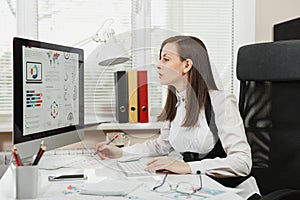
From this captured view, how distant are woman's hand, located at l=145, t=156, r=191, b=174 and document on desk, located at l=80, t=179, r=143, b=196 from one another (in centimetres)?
11

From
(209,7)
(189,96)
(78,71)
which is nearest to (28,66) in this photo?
(78,71)

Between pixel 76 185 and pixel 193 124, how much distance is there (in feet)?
1.39

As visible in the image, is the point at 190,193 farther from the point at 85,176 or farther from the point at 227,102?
the point at 227,102

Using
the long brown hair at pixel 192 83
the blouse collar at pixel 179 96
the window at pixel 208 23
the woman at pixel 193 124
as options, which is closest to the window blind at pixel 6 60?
the window at pixel 208 23

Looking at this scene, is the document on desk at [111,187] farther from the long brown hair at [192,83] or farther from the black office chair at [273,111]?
the black office chair at [273,111]

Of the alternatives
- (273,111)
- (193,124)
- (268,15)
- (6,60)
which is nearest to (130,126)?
(193,124)

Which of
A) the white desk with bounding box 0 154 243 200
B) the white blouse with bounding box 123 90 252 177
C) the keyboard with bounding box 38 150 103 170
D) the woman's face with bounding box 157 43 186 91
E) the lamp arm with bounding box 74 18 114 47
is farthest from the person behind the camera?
the lamp arm with bounding box 74 18 114 47

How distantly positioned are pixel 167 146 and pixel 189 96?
0.94 feet

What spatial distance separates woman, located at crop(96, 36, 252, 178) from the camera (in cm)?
149

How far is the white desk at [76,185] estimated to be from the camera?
1241mm

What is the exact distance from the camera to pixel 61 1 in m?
2.60

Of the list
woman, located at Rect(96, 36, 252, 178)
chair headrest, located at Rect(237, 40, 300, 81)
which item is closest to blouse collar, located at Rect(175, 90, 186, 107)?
woman, located at Rect(96, 36, 252, 178)

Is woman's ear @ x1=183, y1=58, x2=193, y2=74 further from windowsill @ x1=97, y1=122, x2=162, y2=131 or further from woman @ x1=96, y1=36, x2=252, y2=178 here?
windowsill @ x1=97, y1=122, x2=162, y2=131

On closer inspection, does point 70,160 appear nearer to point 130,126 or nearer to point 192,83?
point 130,126
